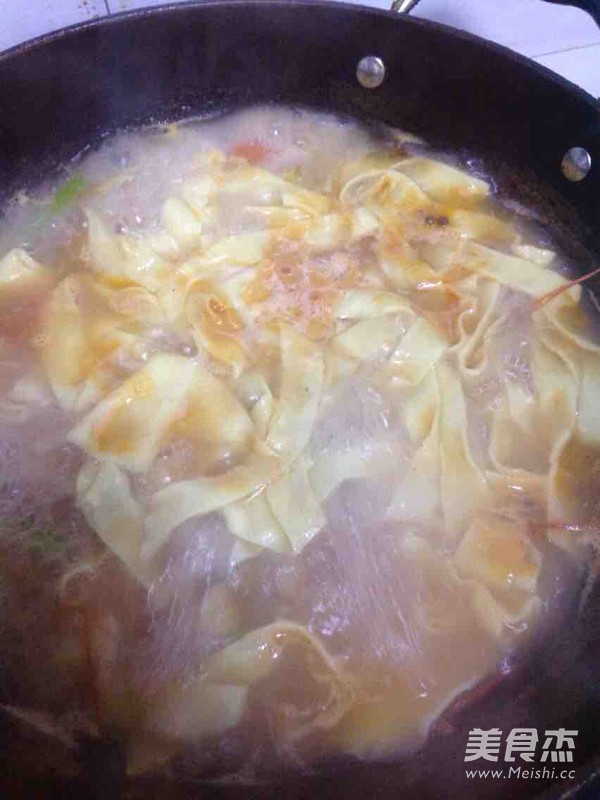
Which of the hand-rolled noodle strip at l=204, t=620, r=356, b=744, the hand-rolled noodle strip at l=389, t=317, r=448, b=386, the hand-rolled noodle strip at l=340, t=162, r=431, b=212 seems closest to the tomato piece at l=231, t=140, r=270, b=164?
the hand-rolled noodle strip at l=340, t=162, r=431, b=212

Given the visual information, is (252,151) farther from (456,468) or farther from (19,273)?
(456,468)

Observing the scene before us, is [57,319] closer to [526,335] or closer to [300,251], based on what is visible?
[300,251]

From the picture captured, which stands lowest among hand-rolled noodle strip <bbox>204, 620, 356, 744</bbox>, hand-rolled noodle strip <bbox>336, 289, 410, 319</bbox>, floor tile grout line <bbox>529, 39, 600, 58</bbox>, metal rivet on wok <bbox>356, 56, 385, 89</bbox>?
hand-rolled noodle strip <bbox>204, 620, 356, 744</bbox>

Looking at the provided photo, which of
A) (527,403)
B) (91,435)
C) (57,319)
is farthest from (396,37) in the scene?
(91,435)

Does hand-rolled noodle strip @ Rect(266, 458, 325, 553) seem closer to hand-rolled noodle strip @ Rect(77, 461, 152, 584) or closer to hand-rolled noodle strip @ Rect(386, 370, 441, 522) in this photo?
hand-rolled noodle strip @ Rect(386, 370, 441, 522)

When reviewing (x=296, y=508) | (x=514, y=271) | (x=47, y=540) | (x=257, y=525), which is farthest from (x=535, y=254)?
(x=47, y=540)
